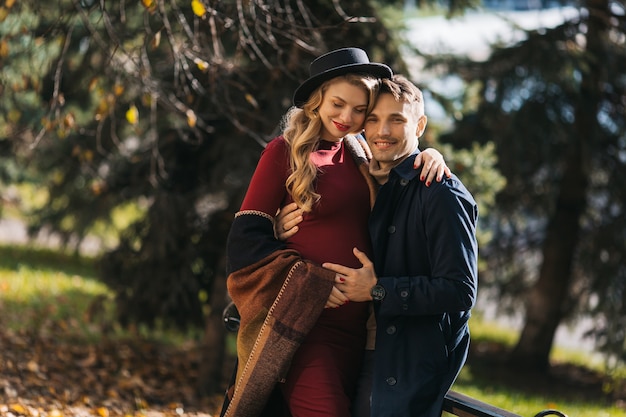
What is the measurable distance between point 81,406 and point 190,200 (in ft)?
5.94

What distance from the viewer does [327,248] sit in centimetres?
335

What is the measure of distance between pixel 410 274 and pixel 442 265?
201mm

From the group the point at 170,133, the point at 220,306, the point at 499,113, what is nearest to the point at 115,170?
the point at 170,133

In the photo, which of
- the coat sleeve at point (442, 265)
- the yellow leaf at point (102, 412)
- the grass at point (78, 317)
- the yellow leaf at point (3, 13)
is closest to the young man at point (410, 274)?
the coat sleeve at point (442, 265)

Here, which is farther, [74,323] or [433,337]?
[74,323]

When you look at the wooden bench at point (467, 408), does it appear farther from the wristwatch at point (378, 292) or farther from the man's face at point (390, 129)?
the man's face at point (390, 129)

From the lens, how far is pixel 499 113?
8242 mm

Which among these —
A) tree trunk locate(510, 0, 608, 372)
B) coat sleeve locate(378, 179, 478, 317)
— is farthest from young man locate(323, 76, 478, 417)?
tree trunk locate(510, 0, 608, 372)

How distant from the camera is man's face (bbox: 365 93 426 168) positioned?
3.28m

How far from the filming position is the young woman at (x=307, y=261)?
3.25m

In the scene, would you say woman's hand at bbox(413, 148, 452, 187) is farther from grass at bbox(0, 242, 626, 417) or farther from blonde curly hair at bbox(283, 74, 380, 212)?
grass at bbox(0, 242, 626, 417)

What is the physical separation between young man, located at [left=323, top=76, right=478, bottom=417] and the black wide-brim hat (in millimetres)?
79

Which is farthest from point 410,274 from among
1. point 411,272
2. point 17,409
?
point 17,409

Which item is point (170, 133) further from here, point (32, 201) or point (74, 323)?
point (32, 201)
